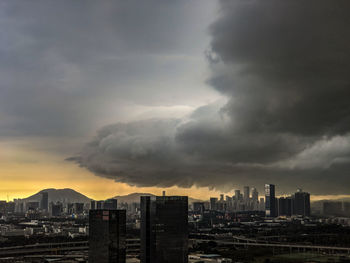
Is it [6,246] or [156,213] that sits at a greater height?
[156,213]

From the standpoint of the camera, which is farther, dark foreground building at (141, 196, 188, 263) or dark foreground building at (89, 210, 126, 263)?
dark foreground building at (141, 196, 188, 263)

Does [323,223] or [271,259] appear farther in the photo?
[323,223]

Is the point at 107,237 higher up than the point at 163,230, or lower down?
lower down

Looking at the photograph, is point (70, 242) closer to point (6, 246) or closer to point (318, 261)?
point (6, 246)

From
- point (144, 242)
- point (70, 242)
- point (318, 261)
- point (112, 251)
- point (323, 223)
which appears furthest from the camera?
point (323, 223)

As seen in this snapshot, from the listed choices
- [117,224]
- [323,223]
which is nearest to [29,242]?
[117,224]

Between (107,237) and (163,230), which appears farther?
(163,230)
